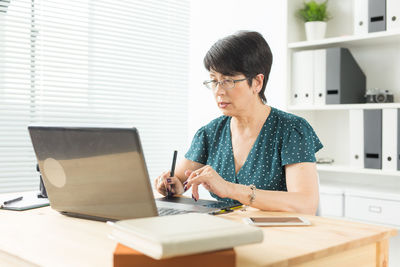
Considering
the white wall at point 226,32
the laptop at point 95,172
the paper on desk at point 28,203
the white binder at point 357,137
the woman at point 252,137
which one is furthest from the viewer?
the white wall at point 226,32

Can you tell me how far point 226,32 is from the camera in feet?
11.1

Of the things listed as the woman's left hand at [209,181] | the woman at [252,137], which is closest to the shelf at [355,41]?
the woman at [252,137]

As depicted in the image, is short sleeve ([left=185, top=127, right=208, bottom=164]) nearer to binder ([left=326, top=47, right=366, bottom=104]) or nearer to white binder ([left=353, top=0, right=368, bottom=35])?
binder ([left=326, top=47, right=366, bottom=104])

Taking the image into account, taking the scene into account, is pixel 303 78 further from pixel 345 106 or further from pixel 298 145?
pixel 298 145

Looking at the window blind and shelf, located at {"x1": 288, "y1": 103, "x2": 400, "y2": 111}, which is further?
the window blind

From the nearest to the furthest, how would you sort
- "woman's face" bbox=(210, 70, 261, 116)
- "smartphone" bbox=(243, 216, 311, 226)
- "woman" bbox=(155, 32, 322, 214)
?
"smartphone" bbox=(243, 216, 311, 226) → "woman" bbox=(155, 32, 322, 214) → "woman's face" bbox=(210, 70, 261, 116)

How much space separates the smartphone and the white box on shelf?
157 centimetres

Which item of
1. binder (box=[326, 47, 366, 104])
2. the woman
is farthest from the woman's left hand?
binder (box=[326, 47, 366, 104])

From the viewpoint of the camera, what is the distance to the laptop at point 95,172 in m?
1.02

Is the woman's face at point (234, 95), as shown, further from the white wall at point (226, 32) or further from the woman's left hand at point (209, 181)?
the white wall at point (226, 32)

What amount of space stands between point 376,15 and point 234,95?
1203mm

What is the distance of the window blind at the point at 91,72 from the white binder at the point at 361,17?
4.89ft

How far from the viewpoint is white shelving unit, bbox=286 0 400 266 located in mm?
2365

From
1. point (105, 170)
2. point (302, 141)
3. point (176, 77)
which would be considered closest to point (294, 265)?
point (105, 170)
